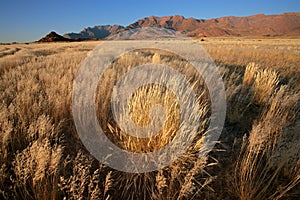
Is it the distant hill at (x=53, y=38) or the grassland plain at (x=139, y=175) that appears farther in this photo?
the distant hill at (x=53, y=38)

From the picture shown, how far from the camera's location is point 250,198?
134 centimetres

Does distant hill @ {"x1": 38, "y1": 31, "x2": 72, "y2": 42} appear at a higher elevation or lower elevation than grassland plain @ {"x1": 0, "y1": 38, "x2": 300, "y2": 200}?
higher

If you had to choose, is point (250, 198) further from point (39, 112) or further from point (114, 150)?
point (39, 112)

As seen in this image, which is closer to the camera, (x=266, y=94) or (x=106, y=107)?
(x=106, y=107)

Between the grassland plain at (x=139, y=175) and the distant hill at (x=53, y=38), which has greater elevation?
the distant hill at (x=53, y=38)

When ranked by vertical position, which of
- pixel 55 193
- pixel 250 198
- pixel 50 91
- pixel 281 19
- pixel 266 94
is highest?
pixel 281 19

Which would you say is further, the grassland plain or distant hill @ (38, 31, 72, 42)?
distant hill @ (38, 31, 72, 42)

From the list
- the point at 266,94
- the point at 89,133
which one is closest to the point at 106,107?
the point at 89,133

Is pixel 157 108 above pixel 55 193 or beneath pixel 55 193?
above

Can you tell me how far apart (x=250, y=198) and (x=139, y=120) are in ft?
3.51

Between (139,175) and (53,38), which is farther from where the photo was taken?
(53,38)

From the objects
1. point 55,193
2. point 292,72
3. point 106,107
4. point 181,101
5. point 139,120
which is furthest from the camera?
point 292,72

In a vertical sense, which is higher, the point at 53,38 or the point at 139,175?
the point at 53,38

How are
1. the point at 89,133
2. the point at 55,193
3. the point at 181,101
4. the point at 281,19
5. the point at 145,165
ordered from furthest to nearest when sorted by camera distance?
the point at 281,19 → the point at 89,133 → the point at 181,101 → the point at 145,165 → the point at 55,193
